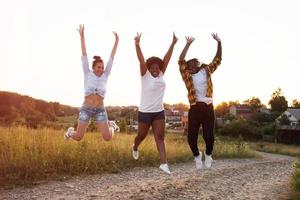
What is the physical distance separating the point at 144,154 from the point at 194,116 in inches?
600

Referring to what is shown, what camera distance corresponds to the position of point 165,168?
27.9 ft

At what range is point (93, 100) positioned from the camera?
8359mm

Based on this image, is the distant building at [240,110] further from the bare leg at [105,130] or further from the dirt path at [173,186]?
the bare leg at [105,130]

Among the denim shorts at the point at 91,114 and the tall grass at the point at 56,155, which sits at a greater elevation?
the denim shorts at the point at 91,114

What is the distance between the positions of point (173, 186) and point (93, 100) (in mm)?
11496

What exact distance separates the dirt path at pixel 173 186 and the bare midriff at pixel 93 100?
7928 millimetres

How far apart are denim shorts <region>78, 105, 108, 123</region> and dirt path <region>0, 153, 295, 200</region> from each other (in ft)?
25.4

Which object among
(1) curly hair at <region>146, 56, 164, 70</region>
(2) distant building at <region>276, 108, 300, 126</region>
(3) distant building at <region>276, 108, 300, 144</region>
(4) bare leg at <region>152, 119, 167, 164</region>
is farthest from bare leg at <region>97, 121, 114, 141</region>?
(2) distant building at <region>276, 108, 300, 126</region>

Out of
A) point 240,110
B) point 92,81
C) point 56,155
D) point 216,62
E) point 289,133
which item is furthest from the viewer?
point 240,110

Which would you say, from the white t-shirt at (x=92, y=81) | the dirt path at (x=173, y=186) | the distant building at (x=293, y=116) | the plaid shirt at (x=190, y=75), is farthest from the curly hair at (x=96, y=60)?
the distant building at (x=293, y=116)

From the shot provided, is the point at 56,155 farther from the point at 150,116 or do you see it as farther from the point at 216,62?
the point at 216,62

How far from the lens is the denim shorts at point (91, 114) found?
8445mm

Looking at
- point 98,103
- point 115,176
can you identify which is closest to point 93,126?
point 115,176

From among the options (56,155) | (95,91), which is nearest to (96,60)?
(95,91)
